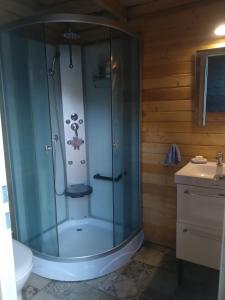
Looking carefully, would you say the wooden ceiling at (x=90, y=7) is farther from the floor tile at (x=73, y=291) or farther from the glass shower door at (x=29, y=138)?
the floor tile at (x=73, y=291)

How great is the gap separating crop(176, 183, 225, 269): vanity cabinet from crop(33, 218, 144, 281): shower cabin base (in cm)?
60

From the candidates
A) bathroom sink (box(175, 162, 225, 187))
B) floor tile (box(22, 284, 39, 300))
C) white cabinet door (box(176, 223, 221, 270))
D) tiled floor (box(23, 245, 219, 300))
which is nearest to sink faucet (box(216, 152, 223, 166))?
bathroom sink (box(175, 162, 225, 187))

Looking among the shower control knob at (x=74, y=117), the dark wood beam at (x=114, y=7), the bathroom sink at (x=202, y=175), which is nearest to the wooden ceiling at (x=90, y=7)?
the dark wood beam at (x=114, y=7)

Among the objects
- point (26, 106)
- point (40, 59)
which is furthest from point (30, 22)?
point (26, 106)

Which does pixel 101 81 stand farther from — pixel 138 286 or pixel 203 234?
pixel 138 286

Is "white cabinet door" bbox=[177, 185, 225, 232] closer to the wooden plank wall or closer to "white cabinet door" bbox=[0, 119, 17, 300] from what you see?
the wooden plank wall

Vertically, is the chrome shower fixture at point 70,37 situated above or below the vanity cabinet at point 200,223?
above

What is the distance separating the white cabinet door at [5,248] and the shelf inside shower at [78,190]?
1838 mm

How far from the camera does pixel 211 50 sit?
2.07m

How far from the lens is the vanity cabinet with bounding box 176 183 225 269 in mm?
1801

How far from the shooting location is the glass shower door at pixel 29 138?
214 centimetres

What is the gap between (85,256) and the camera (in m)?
2.15

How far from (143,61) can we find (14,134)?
4.60ft

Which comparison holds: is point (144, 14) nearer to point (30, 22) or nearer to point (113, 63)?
point (113, 63)
